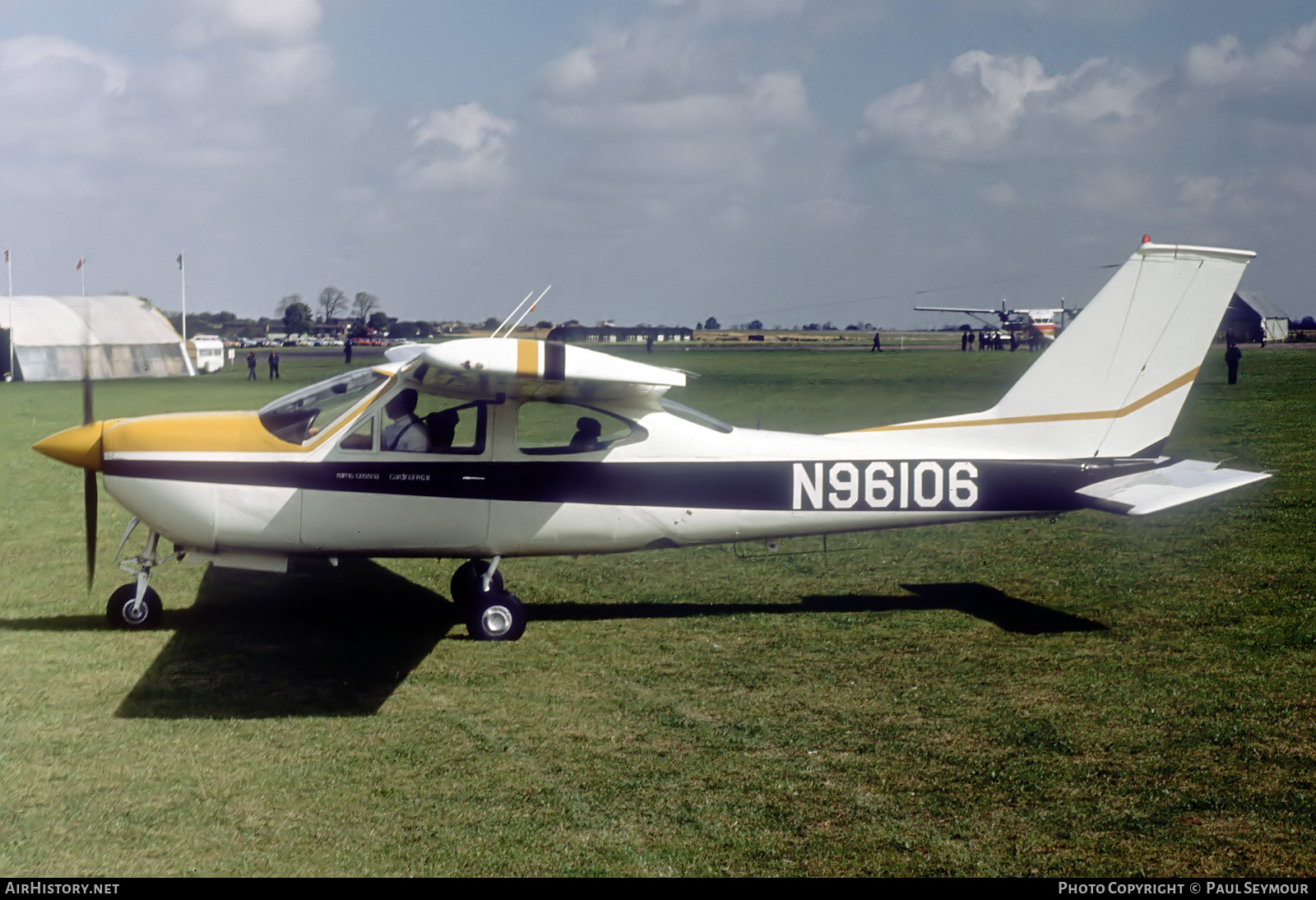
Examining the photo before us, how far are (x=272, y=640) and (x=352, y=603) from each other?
1.37 meters

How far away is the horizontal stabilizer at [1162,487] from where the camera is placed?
26.8ft

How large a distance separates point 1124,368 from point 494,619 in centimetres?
541

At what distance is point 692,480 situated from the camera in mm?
8617

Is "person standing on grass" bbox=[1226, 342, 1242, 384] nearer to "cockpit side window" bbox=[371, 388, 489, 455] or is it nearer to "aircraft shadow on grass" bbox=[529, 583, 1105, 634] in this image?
"aircraft shadow on grass" bbox=[529, 583, 1105, 634]

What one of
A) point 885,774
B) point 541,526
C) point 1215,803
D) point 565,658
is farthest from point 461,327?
point 1215,803

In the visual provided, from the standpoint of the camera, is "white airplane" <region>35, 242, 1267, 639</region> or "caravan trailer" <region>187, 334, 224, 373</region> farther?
"caravan trailer" <region>187, 334, 224, 373</region>

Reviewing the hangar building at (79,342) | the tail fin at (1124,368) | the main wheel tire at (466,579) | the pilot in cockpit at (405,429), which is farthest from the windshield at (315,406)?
the hangar building at (79,342)

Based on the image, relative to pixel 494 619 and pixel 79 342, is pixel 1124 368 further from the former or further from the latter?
pixel 79 342

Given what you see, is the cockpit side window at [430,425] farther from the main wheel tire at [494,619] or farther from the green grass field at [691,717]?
the green grass field at [691,717]

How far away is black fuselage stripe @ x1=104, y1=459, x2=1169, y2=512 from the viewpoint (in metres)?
8.05

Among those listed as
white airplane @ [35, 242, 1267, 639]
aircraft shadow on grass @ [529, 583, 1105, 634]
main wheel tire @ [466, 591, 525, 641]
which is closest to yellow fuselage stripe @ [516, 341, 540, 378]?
white airplane @ [35, 242, 1267, 639]

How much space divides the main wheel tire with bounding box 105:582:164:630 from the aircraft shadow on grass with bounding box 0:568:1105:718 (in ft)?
0.52

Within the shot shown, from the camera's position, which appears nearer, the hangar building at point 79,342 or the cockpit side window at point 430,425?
the cockpit side window at point 430,425

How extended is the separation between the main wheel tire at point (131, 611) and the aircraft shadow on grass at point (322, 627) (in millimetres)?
160
